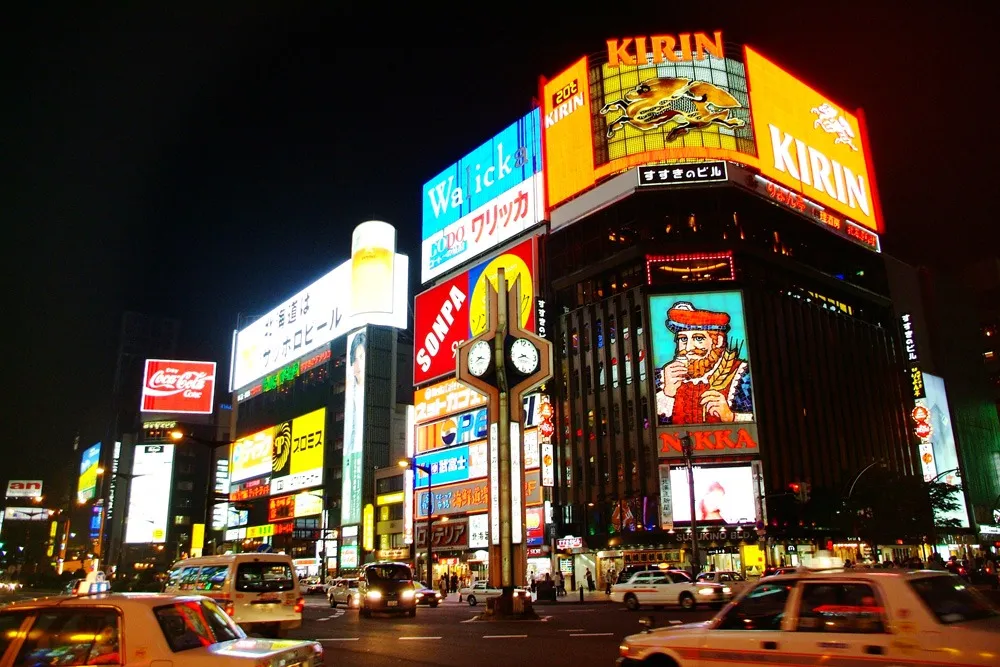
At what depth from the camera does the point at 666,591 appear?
89.8 ft

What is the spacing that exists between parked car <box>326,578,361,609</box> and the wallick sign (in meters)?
26.4

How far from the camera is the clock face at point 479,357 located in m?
24.7

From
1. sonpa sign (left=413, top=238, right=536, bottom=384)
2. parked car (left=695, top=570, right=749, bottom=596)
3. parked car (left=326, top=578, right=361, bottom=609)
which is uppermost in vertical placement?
sonpa sign (left=413, top=238, right=536, bottom=384)

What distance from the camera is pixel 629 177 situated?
59875 millimetres

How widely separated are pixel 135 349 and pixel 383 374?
299 ft

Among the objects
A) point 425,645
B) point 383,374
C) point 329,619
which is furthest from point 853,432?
point 425,645

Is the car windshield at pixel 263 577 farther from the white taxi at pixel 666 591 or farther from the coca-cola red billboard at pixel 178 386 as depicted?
the coca-cola red billboard at pixel 178 386

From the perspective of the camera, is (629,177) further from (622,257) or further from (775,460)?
(775,460)

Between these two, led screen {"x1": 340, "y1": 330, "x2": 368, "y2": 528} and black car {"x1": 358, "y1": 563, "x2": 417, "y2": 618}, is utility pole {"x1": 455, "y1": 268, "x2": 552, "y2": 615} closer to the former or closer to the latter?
black car {"x1": 358, "y1": 563, "x2": 417, "y2": 618}

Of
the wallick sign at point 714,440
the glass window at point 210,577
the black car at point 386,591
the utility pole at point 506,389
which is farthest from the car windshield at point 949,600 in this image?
the wallick sign at point 714,440

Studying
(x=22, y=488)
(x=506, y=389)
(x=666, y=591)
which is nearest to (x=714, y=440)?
(x=666, y=591)

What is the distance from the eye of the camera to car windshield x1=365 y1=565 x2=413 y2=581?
2616cm

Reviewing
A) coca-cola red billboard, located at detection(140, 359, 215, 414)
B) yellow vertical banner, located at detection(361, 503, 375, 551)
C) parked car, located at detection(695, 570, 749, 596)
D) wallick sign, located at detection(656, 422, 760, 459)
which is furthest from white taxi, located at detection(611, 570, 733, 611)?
coca-cola red billboard, located at detection(140, 359, 215, 414)

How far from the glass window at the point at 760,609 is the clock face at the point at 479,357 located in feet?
57.5
